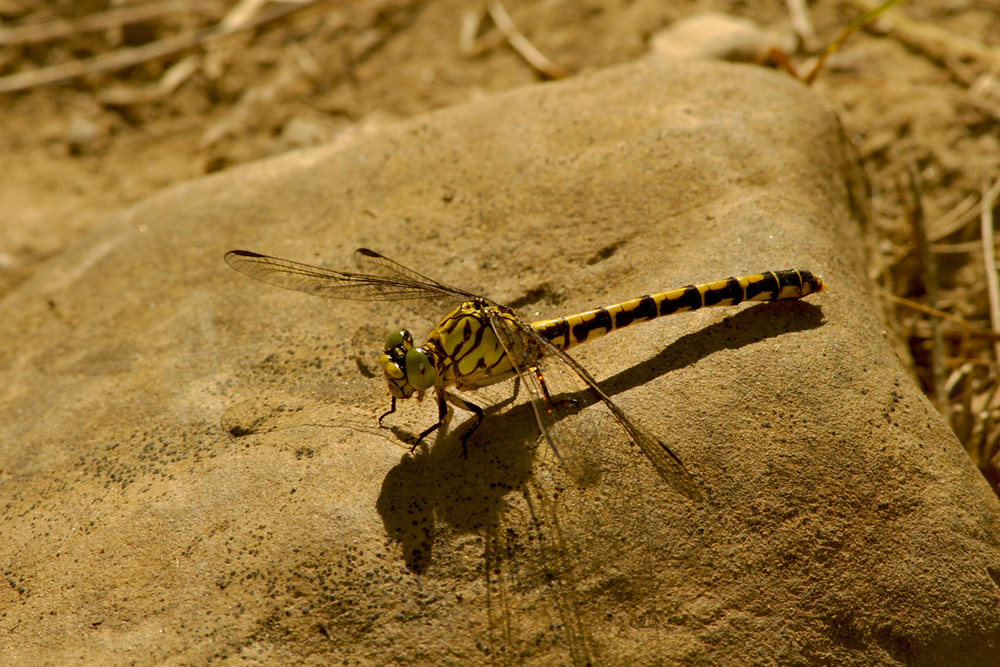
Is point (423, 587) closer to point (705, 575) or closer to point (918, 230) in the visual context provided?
point (705, 575)

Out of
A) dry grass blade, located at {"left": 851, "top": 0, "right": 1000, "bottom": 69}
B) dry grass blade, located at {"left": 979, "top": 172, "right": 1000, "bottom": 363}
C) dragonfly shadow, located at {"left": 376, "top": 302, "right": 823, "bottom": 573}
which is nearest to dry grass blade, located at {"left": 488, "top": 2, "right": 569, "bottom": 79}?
dry grass blade, located at {"left": 851, "top": 0, "right": 1000, "bottom": 69}

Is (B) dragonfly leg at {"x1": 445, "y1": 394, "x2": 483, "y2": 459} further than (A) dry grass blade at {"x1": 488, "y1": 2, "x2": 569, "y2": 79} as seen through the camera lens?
Result: No

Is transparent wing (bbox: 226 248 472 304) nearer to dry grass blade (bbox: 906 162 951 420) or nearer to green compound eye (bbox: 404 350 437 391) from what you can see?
green compound eye (bbox: 404 350 437 391)

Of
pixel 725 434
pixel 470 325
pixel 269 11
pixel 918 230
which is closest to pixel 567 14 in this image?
pixel 269 11

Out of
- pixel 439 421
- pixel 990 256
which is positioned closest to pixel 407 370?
pixel 439 421

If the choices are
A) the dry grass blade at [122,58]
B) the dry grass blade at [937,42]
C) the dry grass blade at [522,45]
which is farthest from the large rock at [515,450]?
the dry grass blade at [122,58]

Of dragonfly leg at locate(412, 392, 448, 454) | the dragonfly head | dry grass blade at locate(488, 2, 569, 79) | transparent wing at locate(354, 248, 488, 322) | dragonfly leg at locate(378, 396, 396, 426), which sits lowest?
dragonfly leg at locate(378, 396, 396, 426)

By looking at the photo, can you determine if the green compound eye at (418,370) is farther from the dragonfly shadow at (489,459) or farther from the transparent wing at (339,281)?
the transparent wing at (339,281)
